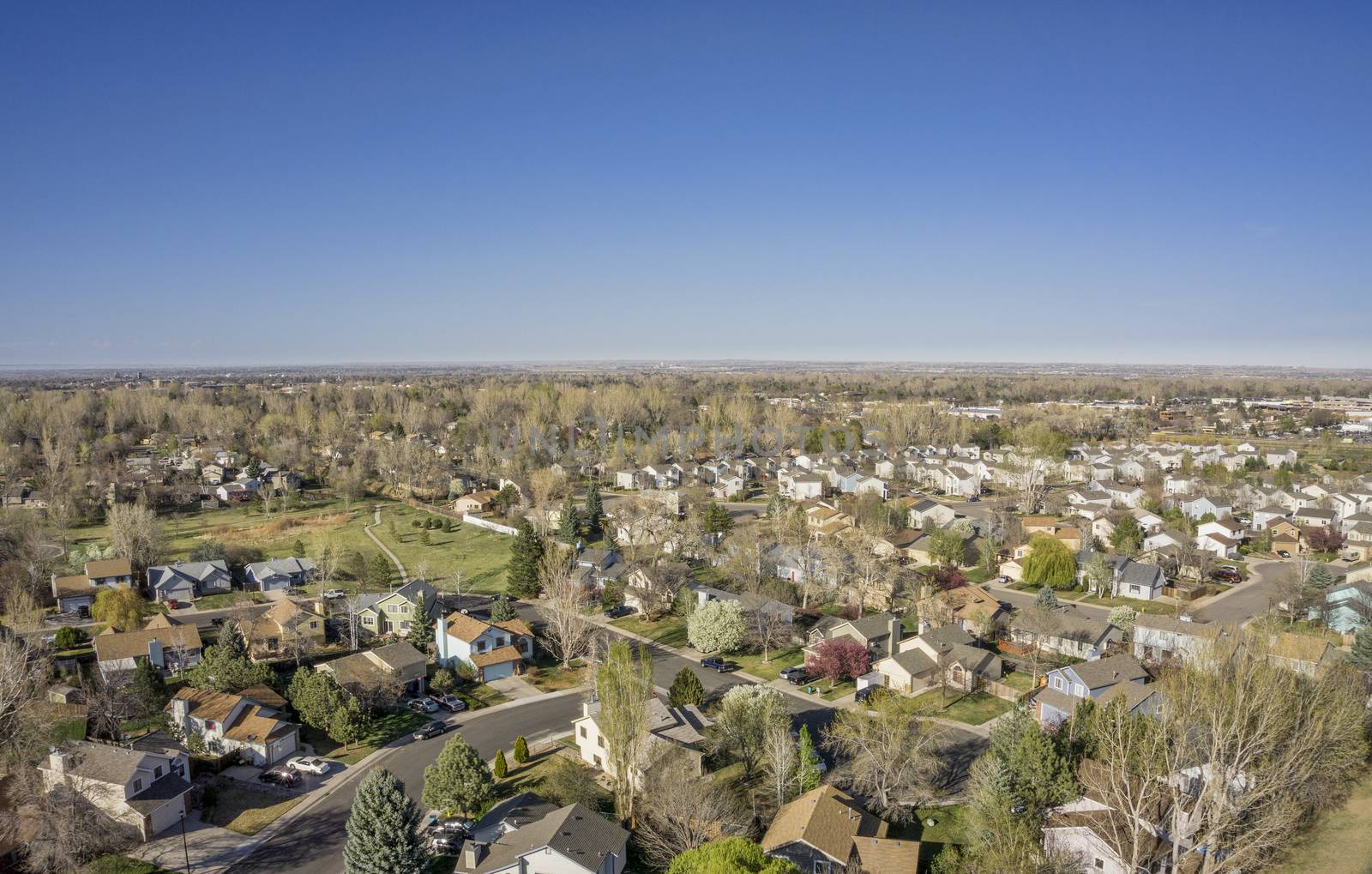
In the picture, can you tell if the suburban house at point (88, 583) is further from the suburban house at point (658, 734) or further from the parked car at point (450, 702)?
the suburban house at point (658, 734)

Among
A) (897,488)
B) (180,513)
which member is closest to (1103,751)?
(897,488)

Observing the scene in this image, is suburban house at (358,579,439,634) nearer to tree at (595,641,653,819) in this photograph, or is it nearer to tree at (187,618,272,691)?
tree at (187,618,272,691)

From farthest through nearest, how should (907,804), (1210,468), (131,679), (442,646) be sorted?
(1210,468)
(442,646)
(131,679)
(907,804)

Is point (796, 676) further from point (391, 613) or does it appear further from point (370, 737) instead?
point (391, 613)

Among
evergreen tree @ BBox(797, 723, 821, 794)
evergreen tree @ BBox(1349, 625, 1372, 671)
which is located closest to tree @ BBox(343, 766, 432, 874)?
evergreen tree @ BBox(797, 723, 821, 794)

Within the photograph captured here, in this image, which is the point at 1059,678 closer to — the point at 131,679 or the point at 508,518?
the point at 131,679

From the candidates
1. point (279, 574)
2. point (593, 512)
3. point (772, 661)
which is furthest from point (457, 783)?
point (593, 512)

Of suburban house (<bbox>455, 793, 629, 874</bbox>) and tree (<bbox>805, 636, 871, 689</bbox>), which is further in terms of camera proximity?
tree (<bbox>805, 636, 871, 689</bbox>)

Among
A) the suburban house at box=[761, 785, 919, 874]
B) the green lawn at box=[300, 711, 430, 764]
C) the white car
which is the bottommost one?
the green lawn at box=[300, 711, 430, 764]
